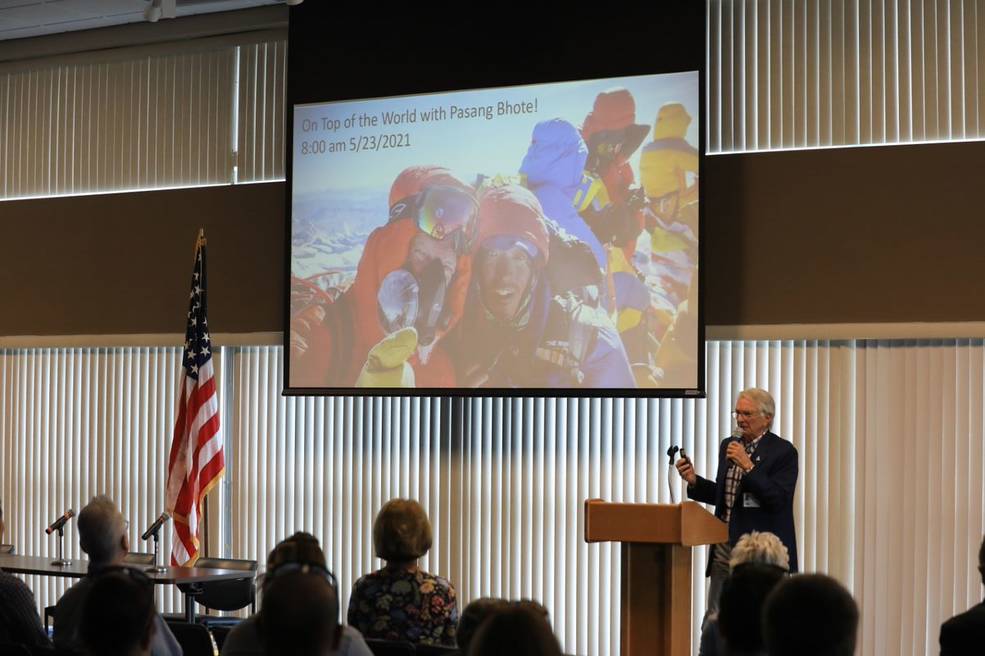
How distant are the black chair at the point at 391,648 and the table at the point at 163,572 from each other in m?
2.75

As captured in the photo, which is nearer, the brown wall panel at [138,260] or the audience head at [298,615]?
the audience head at [298,615]

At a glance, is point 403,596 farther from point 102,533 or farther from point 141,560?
point 141,560

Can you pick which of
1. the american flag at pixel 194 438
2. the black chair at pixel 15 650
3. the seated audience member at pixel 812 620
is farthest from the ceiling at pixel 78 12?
the seated audience member at pixel 812 620

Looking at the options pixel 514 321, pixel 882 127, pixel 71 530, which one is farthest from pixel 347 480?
pixel 882 127

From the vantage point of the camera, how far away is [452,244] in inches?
301

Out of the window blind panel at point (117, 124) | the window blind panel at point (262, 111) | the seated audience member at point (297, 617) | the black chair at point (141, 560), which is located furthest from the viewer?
the window blind panel at point (117, 124)

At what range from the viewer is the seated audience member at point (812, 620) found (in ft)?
8.27

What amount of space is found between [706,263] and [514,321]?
1.23m

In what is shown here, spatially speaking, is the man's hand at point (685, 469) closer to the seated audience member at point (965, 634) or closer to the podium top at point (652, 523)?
the podium top at point (652, 523)

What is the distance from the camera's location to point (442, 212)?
7.70 meters

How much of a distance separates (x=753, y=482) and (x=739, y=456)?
180mm

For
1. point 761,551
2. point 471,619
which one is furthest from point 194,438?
point 471,619

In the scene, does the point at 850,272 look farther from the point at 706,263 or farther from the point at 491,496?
the point at 491,496

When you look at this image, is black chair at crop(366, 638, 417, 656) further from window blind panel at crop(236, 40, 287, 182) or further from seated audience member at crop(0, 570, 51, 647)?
window blind panel at crop(236, 40, 287, 182)
